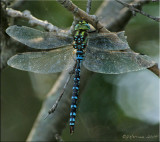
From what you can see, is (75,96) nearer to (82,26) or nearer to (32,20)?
(82,26)

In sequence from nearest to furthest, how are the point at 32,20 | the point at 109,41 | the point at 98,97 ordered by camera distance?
the point at 109,41, the point at 32,20, the point at 98,97

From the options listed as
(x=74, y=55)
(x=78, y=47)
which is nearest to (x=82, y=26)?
(x=78, y=47)

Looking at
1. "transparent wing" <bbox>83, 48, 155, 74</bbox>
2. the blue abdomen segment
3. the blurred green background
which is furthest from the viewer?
the blurred green background

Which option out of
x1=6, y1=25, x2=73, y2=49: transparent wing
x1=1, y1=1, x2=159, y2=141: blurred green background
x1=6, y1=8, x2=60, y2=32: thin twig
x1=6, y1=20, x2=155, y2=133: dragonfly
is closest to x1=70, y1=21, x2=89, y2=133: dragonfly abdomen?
x1=6, y1=20, x2=155, y2=133: dragonfly

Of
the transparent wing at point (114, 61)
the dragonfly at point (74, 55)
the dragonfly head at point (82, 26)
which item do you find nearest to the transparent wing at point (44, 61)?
the dragonfly at point (74, 55)

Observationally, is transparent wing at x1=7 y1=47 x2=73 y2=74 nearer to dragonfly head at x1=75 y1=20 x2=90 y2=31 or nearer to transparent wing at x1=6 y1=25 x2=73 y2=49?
transparent wing at x1=6 y1=25 x2=73 y2=49

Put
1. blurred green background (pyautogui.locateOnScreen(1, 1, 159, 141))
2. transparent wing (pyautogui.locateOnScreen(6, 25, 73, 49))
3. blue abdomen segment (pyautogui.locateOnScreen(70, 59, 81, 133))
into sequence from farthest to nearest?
blurred green background (pyautogui.locateOnScreen(1, 1, 159, 141)) → transparent wing (pyautogui.locateOnScreen(6, 25, 73, 49)) → blue abdomen segment (pyautogui.locateOnScreen(70, 59, 81, 133))
